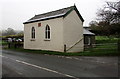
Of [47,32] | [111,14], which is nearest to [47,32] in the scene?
[47,32]

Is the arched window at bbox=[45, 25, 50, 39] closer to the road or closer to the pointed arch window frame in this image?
the pointed arch window frame

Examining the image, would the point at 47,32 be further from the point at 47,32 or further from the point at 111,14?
the point at 111,14

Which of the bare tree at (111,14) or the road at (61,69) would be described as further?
the bare tree at (111,14)

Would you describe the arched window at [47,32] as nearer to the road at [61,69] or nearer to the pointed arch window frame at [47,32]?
the pointed arch window frame at [47,32]

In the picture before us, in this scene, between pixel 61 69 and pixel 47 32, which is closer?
pixel 61 69

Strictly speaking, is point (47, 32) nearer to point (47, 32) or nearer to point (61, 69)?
point (47, 32)

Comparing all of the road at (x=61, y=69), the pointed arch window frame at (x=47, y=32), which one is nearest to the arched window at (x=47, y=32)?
the pointed arch window frame at (x=47, y=32)

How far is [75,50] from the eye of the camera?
21.9 m

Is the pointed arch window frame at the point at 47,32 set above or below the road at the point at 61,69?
above

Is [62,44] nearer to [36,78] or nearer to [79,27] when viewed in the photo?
[79,27]

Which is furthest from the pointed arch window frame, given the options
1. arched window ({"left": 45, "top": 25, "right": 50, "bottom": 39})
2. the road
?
the road

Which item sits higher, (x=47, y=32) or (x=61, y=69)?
(x=47, y=32)

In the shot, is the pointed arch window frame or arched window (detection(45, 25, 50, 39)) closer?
the pointed arch window frame

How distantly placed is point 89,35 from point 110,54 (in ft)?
49.5
